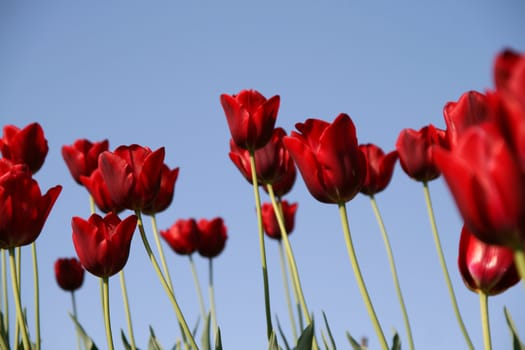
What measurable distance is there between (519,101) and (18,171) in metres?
1.56

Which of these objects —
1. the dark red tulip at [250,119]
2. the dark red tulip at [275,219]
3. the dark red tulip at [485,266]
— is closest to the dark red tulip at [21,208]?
the dark red tulip at [250,119]

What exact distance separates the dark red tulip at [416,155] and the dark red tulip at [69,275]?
6.24 feet

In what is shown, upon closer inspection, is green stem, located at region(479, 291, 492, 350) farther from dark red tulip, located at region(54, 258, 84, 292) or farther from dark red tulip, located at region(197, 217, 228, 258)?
dark red tulip, located at region(54, 258, 84, 292)

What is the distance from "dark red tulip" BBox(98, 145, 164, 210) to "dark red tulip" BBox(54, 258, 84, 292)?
1628 mm

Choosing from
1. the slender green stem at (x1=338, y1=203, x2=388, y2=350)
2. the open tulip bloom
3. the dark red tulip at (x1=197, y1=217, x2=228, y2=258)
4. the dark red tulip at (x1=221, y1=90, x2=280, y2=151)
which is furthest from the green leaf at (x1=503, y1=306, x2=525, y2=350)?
the dark red tulip at (x1=197, y1=217, x2=228, y2=258)

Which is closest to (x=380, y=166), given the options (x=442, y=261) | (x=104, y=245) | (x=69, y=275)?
(x=442, y=261)

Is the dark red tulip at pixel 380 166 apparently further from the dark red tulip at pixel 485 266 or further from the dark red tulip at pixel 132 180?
the dark red tulip at pixel 485 266

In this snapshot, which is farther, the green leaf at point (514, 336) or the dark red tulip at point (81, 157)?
the dark red tulip at point (81, 157)

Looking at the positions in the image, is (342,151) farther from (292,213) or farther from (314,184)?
(292,213)

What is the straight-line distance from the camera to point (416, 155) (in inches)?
91.0

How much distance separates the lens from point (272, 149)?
2.13 m

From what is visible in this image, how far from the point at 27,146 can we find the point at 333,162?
4.94ft

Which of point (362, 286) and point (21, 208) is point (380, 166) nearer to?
point (362, 286)

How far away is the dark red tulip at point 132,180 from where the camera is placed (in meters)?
1.79
